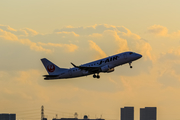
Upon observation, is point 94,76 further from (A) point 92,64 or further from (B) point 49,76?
(B) point 49,76

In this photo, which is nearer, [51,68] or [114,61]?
[114,61]

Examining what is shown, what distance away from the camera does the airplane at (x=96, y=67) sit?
125956 mm

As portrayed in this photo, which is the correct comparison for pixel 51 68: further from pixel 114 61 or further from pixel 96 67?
pixel 114 61

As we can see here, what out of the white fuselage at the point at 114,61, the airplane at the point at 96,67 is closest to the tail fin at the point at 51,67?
the airplane at the point at 96,67

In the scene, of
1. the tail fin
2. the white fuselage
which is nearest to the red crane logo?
the tail fin

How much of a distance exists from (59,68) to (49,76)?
616cm

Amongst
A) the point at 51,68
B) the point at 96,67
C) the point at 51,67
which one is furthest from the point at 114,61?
the point at 51,67

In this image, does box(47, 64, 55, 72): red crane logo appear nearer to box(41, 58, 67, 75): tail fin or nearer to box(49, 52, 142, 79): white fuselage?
box(41, 58, 67, 75): tail fin

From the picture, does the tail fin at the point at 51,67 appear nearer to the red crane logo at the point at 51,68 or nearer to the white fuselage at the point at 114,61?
the red crane logo at the point at 51,68

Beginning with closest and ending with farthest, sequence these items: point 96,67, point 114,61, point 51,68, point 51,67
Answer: point 114,61
point 96,67
point 51,68
point 51,67

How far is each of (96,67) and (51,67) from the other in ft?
70.2

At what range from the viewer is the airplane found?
125956 mm

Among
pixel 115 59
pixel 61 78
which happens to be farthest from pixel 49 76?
pixel 115 59

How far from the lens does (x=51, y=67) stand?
143500 mm
